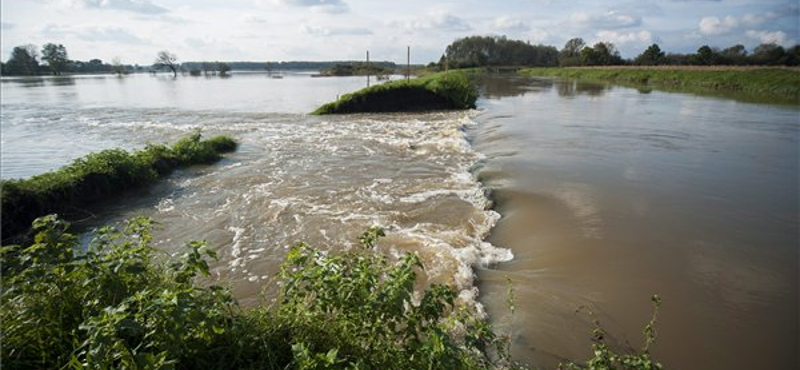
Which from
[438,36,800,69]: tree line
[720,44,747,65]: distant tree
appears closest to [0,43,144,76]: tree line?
[438,36,800,69]: tree line

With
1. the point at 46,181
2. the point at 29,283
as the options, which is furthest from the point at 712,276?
the point at 46,181

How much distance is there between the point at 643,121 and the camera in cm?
1914

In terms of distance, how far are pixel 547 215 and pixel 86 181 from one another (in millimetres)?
10390

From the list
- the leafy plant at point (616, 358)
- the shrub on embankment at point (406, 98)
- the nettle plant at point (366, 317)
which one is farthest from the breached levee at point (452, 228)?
the shrub on embankment at point (406, 98)

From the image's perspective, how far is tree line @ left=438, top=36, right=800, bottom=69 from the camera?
59062mm

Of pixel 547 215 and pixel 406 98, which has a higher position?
pixel 406 98

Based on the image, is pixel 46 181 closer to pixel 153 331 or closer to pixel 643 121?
pixel 153 331

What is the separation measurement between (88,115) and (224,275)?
24.6 meters

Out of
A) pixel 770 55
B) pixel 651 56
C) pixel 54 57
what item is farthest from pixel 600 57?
pixel 54 57

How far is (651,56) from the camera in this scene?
3285 inches

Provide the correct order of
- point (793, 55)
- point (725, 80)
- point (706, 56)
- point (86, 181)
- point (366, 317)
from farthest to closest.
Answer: point (706, 56) < point (793, 55) < point (725, 80) < point (86, 181) < point (366, 317)

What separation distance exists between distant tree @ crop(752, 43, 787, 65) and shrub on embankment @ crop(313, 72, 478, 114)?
53.8 metres

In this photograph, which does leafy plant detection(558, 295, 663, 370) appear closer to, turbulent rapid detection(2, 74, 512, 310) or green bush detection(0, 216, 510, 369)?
green bush detection(0, 216, 510, 369)

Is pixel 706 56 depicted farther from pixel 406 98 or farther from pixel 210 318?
pixel 210 318
